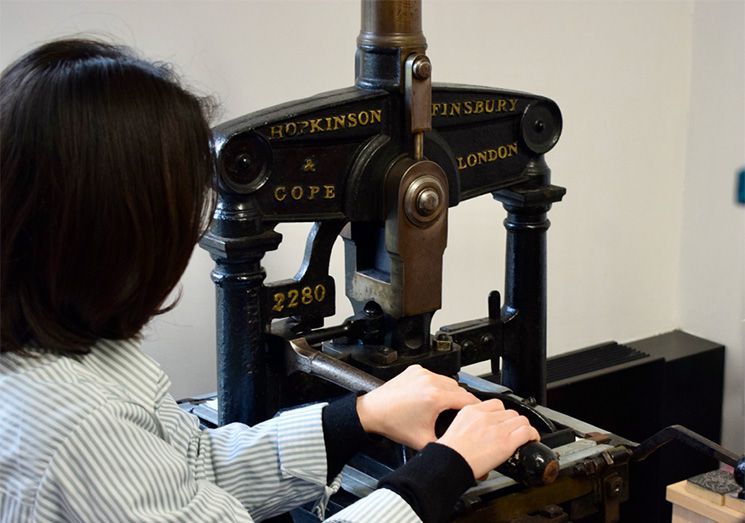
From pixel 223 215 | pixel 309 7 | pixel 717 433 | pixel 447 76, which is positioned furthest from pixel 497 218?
pixel 223 215

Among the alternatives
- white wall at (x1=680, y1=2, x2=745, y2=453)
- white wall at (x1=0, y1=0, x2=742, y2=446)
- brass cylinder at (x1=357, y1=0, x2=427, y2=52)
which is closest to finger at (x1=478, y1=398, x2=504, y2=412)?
brass cylinder at (x1=357, y1=0, x2=427, y2=52)

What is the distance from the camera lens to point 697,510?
56.4 inches

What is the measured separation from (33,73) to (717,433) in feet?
7.49

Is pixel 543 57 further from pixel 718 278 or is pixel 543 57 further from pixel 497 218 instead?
pixel 718 278

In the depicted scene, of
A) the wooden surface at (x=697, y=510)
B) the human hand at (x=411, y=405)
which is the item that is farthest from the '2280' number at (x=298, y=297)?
the wooden surface at (x=697, y=510)

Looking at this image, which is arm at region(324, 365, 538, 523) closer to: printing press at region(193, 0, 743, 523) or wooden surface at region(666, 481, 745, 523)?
printing press at region(193, 0, 743, 523)

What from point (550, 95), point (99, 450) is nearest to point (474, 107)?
point (99, 450)

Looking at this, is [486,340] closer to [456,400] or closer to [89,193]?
[456,400]

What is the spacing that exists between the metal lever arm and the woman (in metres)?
0.02

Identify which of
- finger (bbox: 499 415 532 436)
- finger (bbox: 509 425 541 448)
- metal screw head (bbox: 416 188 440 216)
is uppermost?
metal screw head (bbox: 416 188 440 216)

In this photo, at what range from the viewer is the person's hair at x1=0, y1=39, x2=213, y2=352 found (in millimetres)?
1011

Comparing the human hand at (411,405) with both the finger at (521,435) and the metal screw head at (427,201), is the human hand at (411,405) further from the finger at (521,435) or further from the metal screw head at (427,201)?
the metal screw head at (427,201)

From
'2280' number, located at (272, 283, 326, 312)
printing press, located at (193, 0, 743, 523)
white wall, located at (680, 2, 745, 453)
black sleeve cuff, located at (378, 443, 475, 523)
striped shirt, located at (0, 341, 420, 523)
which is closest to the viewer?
striped shirt, located at (0, 341, 420, 523)

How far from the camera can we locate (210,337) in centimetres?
212
